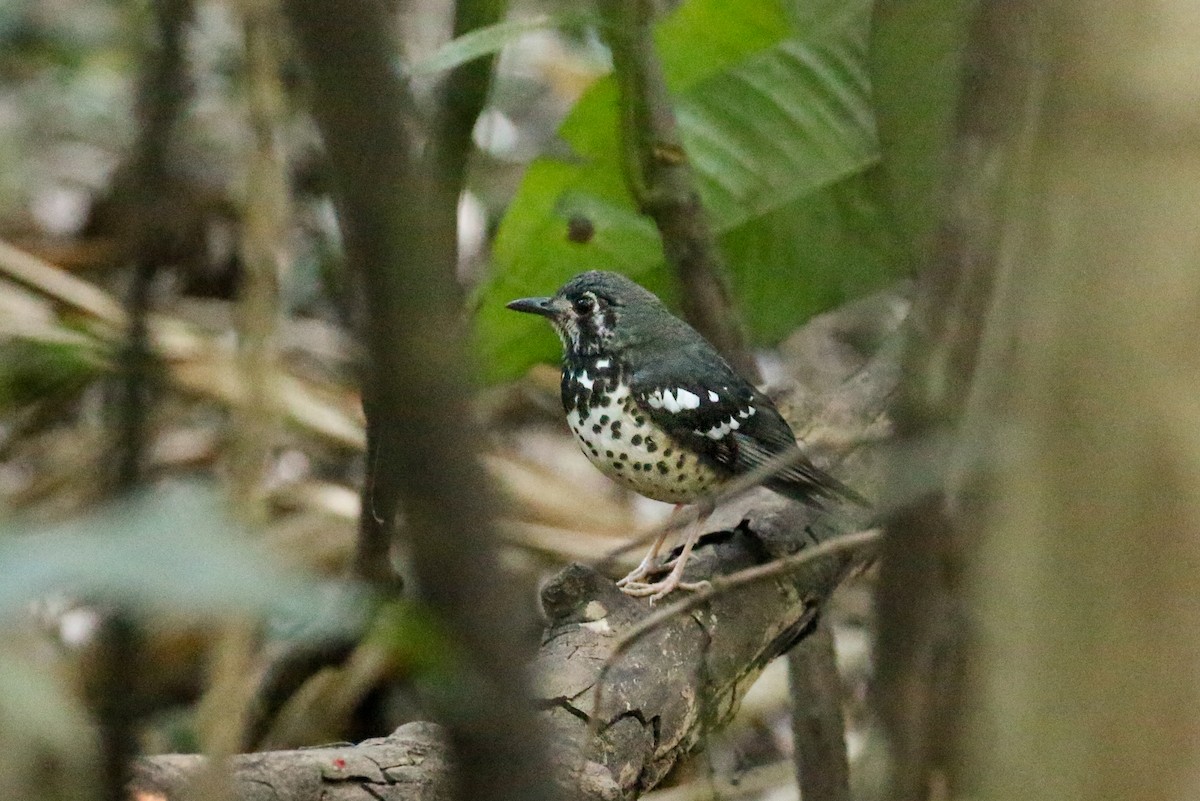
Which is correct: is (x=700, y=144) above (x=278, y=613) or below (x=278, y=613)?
above

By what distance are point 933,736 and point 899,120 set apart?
2.17 metres

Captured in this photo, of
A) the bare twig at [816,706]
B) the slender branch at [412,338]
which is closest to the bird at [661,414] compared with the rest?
the bare twig at [816,706]

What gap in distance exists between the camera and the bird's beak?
3.22 m

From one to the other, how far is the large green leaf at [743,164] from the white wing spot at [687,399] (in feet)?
1.64

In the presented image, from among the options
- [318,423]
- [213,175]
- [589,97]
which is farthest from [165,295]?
[589,97]

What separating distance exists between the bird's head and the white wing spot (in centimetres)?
21

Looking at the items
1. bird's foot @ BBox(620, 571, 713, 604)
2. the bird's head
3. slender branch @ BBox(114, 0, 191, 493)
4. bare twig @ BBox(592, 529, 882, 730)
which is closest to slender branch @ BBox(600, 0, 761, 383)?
the bird's head

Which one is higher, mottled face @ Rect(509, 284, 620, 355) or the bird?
mottled face @ Rect(509, 284, 620, 355)

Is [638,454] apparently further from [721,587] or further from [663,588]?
[721,587]

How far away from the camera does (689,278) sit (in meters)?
3.22

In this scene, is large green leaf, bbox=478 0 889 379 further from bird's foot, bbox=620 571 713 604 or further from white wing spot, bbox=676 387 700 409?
bird's foot, bbox=620 571 713 604

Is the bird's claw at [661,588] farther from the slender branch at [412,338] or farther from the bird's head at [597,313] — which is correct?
the slender branch at [412,338]

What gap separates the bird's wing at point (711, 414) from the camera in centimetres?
310

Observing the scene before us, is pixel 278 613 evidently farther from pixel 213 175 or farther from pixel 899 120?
pixel 213 175
